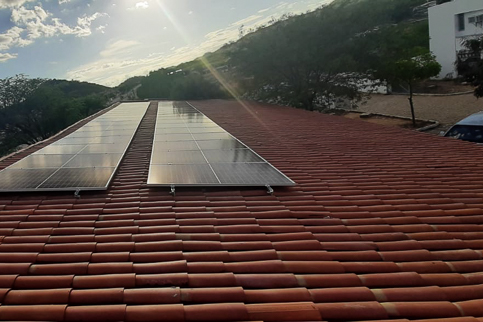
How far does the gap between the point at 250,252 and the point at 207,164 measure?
10.3 ft

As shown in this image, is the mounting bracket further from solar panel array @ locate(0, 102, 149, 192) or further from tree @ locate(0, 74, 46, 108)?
tree @ locate(0, 74, 46, 108)

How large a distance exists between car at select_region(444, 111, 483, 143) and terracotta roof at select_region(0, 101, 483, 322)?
312 inches

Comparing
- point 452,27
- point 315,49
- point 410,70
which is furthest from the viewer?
point 452,27

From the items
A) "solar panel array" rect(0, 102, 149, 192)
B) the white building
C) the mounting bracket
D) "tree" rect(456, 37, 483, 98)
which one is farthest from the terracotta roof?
the white building

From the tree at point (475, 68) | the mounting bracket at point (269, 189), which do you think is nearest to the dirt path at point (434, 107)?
the tree at point (475, 68)

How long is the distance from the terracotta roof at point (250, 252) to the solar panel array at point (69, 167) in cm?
23

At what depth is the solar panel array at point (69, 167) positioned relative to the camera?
543 centimetres

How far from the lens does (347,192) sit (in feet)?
18.7

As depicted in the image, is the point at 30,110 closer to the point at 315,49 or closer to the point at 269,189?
the point at 315,49

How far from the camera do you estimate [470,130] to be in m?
13.5

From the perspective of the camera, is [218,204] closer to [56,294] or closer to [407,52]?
[56,294]

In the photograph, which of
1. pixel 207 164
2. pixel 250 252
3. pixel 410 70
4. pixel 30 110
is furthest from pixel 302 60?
pixel 30 110

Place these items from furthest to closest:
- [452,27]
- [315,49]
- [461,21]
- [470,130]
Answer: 1. [452,27]
2. [461,21]
3. [315,49]
4. [470,130]

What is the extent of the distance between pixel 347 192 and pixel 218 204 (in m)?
2.06
